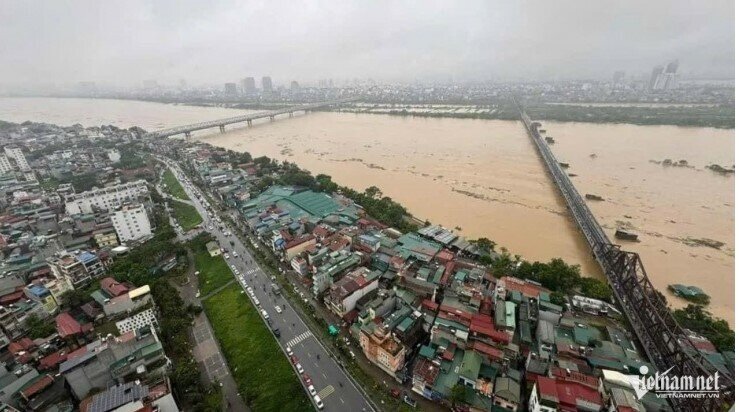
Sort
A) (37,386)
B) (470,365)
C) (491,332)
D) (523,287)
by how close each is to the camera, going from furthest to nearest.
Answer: (523,287) < (491,332) < (470,365) < (37,386)

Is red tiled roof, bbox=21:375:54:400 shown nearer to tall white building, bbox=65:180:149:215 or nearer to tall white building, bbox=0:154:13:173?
tall white building, bbox=65:180:149:215

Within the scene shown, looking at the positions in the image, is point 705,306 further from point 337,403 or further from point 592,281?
point 337,403

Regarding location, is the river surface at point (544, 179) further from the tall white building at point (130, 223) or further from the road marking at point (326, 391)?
the tall white building at point (130, 223)

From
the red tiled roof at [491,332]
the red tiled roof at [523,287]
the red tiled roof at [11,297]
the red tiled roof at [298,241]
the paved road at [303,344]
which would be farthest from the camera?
the red tiled roof at [298,241]

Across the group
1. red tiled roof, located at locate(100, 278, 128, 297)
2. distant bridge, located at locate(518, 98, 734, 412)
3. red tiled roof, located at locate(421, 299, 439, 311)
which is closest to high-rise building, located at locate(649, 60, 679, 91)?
distant bridge, located at locate(518, 98, 734, 412)

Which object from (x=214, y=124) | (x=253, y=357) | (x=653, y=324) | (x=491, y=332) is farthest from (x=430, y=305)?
(x=214, y=124)

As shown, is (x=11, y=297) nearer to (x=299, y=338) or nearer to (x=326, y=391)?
(x=299, y=338)

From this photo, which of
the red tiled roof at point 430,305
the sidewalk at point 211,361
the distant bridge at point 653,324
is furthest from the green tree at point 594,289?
the sidewalk at point 211,361
